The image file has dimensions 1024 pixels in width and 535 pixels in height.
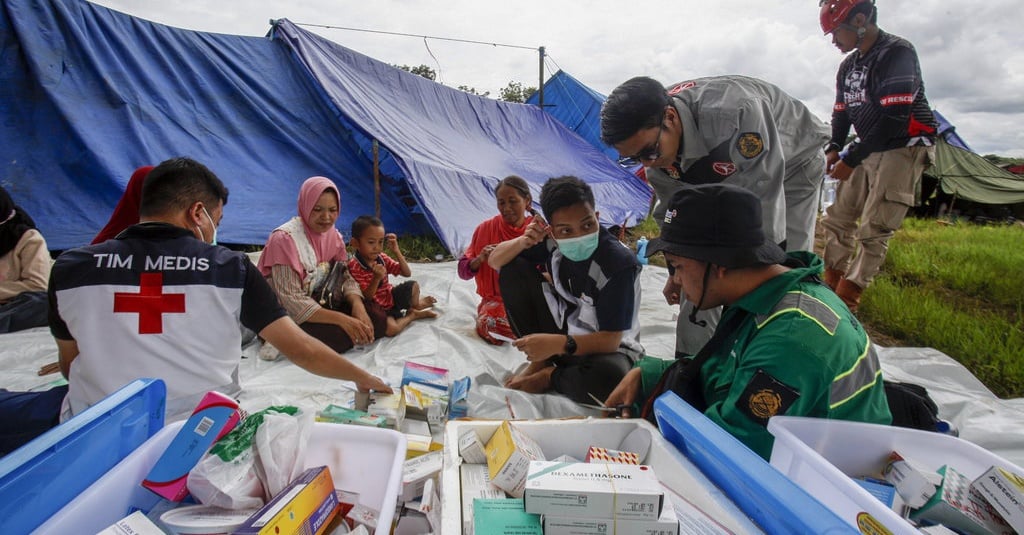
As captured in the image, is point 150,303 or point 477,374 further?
point 477,374

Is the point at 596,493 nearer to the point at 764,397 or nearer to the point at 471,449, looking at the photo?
the point at 471,449

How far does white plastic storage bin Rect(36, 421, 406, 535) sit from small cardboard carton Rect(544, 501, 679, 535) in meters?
0.24

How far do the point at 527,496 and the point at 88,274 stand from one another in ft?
3.89

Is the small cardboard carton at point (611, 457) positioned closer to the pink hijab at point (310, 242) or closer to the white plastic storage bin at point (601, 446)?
the white plastic storage bin at point (601, 446)

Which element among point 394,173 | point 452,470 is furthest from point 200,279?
point 394,173

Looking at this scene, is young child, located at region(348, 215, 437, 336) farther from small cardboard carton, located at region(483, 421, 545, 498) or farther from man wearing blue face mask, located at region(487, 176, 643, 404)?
small cardboard carton, located at region(483, 421, 545, 498)

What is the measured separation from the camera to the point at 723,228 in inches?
42.7

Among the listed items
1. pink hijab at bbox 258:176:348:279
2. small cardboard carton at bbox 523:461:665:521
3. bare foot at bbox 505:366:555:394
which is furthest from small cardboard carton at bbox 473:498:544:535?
pink hijab at bbox 258:176:348:279

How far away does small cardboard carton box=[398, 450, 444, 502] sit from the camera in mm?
963

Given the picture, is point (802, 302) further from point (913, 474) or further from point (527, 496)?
point (527, 496)

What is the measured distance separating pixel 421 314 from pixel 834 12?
274cm

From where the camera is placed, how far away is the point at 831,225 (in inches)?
124

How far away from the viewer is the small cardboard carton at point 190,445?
0.69 metres

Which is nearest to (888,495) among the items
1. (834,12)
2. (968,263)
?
(834,12)
